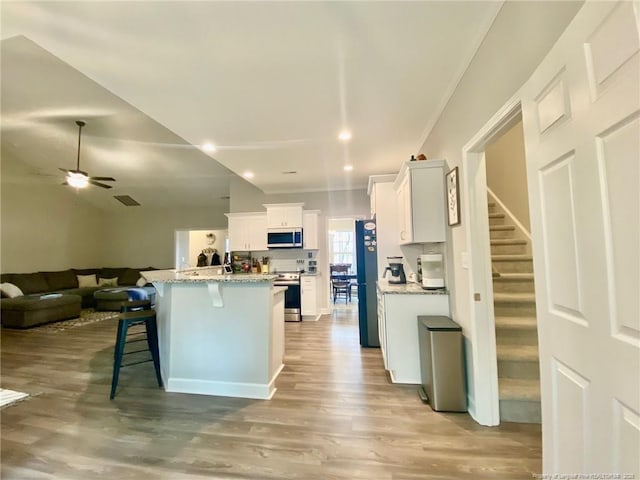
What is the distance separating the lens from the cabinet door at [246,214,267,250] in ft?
20.1

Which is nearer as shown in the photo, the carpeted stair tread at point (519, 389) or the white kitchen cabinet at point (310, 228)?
the carpeted stair tread at point (519, 389)

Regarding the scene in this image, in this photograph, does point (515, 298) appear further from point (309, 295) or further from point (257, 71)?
point (309, 295)

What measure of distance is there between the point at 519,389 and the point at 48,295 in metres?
7.83

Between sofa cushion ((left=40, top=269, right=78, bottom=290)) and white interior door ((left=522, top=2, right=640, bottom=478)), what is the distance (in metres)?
9.33

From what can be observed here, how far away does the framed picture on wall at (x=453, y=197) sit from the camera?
239 cm

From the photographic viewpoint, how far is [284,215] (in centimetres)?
587

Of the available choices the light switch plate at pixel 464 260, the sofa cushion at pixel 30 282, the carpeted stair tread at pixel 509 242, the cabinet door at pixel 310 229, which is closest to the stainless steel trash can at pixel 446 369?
the light switch plate at pixel 464 260

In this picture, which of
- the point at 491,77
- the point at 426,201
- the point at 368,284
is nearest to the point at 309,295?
the point at 368,284

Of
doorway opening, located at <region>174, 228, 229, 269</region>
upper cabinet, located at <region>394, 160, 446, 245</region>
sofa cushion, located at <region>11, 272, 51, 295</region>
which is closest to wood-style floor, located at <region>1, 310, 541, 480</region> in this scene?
upper cabinet, located at <region>394, 160, 446, 245</region>

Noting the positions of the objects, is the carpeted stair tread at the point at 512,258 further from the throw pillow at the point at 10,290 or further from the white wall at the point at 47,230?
the white wall at the point at 47,230

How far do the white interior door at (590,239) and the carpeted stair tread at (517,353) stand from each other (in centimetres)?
132

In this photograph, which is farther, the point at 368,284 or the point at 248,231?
the point at 248,231

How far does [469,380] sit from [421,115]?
255 cm

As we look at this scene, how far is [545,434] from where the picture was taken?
117cm
